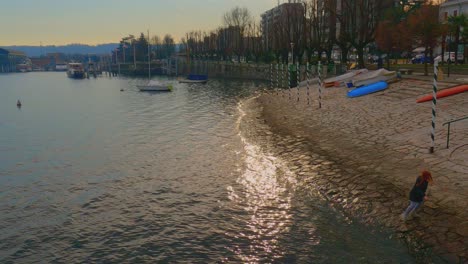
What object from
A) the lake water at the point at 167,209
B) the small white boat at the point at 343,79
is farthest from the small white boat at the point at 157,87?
the lake water at the point at 167,209

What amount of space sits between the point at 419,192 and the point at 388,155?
6880 millimetres

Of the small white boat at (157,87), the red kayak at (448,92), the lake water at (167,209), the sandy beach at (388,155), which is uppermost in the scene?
the small white boat at (157,87)

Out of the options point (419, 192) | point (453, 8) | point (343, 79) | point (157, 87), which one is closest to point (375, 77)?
point (343, 79)

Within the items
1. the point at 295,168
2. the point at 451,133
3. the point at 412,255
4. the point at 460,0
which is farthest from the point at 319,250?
the point at 460,0

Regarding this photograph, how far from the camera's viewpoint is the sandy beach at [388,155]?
11914 millimetres

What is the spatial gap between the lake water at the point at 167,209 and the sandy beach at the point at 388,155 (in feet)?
3.23

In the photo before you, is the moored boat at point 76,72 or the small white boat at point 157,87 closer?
the small white boat at point 157,87

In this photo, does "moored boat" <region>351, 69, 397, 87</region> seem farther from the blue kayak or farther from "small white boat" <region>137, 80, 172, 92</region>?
"small white boat" <region>137, 80, 172, 92</region>

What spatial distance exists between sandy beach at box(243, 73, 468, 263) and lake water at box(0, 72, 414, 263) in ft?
3.23

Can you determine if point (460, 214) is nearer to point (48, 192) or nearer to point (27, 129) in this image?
point (48, 192)

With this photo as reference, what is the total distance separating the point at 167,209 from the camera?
15664 millimetres

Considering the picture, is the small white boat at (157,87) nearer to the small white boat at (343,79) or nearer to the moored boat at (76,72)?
the small white boat at (343,79)

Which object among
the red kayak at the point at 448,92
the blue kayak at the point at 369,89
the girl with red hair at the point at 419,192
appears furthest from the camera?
the blue kayak at the point at 369,89

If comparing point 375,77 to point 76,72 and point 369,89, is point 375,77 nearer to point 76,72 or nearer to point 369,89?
point 369,89
